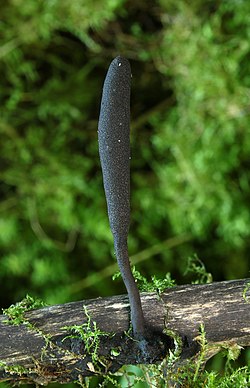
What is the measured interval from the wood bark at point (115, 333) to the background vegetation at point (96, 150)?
679 millimetres

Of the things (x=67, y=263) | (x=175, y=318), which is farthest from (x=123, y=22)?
(x=175, y=318)

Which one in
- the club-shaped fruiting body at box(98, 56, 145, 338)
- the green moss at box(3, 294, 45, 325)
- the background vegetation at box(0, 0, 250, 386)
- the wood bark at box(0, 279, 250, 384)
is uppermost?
the background vegetation at box(0, 0, 250, 386)

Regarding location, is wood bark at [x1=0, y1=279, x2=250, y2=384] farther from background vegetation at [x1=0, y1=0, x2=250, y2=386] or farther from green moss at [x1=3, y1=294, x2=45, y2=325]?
background vegetation at [x1=0, y1=0, x2=250, y2=386]

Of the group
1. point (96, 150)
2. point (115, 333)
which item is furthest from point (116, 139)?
point (96, 150)

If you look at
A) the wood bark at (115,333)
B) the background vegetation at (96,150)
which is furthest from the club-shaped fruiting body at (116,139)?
the background vegetation at (96,150)

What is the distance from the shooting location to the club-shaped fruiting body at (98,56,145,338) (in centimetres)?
67

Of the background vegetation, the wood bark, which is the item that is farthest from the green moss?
the background vegetation

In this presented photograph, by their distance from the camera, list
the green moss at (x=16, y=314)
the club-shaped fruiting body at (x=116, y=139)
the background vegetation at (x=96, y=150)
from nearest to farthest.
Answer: the club-shaped fruiting body at (x=116, y=139) → the green moss at (x=16, y=314) → the background vegetation at (x=96, y=150)

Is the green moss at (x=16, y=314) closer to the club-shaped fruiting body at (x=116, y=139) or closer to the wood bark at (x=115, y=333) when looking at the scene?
the wood bark at (x=115, y=333)

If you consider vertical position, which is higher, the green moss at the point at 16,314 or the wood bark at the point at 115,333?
the green moss at the point at 16,314

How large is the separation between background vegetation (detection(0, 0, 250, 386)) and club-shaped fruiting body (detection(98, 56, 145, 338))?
30.7 inches

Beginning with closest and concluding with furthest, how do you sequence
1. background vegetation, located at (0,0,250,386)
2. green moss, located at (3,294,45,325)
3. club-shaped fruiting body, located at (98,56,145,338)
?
club-shaped fruiting body, located at (98,56,145,338), green moss, located at (3,294,45,325), background vegetation, located at (0,0,250,386)

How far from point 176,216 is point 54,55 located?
555mm

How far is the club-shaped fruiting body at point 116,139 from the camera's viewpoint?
2.19ft
